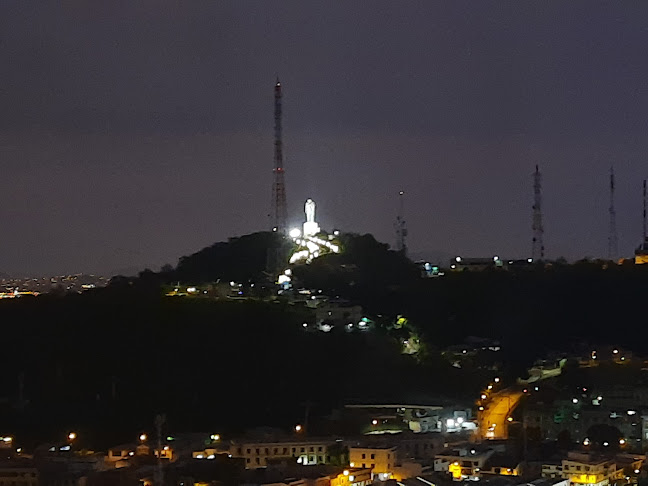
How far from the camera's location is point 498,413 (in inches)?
483

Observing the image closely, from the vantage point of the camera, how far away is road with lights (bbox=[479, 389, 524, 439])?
11406 millimetres

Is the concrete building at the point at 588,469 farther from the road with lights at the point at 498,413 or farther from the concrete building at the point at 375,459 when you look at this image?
the road with lights at the point at 498,413

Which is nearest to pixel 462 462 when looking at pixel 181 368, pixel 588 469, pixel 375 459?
pixel 375 459

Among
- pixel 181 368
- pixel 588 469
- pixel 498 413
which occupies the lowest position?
pixel 588 469

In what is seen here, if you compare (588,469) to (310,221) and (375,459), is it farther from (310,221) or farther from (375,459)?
(310,221)

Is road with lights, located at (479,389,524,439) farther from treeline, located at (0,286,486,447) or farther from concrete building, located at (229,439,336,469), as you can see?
concrete building, located at (229,439,336,469)

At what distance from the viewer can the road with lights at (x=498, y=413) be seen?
11.4 m

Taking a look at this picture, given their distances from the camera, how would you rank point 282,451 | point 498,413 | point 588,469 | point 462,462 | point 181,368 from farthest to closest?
point 181,368
point 498,413
point 282,451
point 462,462
point 588,469

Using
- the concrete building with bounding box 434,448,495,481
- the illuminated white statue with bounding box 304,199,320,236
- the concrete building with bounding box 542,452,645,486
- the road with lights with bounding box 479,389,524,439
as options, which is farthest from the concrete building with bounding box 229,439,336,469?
the illuminated white statue with bounding box 304,199,320,236

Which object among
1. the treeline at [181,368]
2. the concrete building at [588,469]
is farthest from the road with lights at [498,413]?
the concrete building at [588,469]

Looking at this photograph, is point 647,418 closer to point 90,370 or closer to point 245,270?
point 90,370

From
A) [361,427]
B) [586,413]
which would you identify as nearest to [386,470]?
[361,427]

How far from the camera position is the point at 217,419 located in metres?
12.5

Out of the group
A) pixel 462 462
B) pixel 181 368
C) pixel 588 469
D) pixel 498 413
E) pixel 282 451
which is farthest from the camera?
pixel 181 368
